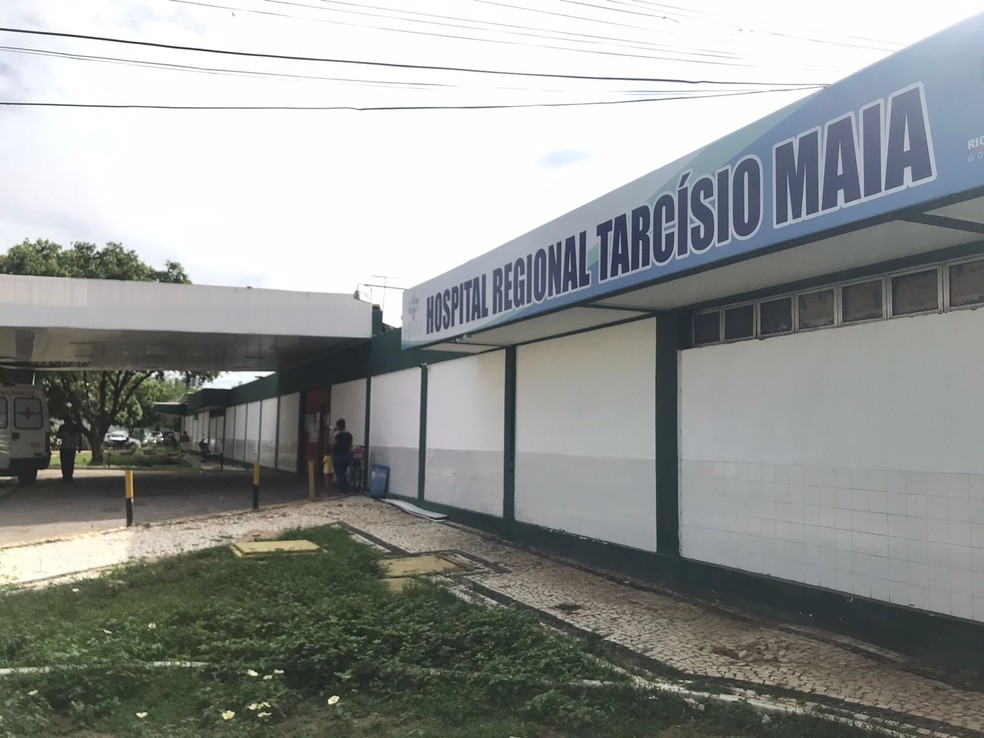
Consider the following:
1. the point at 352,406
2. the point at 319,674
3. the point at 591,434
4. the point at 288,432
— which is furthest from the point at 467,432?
the point at 288,432

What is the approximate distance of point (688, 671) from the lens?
18.1 feet

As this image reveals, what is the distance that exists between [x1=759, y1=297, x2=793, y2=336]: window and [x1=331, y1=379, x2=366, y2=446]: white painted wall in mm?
12489

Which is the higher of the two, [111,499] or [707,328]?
[707,328]

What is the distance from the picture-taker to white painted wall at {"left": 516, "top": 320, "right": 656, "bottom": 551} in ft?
29.2

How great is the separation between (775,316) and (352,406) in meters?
14.0

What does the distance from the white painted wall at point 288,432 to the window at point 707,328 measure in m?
19.6

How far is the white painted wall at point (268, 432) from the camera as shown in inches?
1177

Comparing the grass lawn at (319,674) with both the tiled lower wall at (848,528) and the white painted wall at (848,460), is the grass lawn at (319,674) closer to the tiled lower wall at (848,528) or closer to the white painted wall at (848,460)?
the tiled lower wall at (848,528)

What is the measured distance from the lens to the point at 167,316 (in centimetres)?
1620

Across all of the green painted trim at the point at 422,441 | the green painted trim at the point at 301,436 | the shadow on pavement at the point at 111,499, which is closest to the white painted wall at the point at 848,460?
the green painted trim at the point at 422,441

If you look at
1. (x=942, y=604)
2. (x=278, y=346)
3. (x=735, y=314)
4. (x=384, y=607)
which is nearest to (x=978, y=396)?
(x=942, y=604)

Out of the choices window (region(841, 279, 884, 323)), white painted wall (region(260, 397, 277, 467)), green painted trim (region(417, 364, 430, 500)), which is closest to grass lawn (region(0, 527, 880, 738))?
window (region(841, 279, 884, 323))

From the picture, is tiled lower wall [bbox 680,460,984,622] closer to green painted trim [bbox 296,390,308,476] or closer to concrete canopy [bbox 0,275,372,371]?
concrete canopy [bbox 0,275,372,371]

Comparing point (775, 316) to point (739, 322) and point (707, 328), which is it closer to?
point (739, 322)
